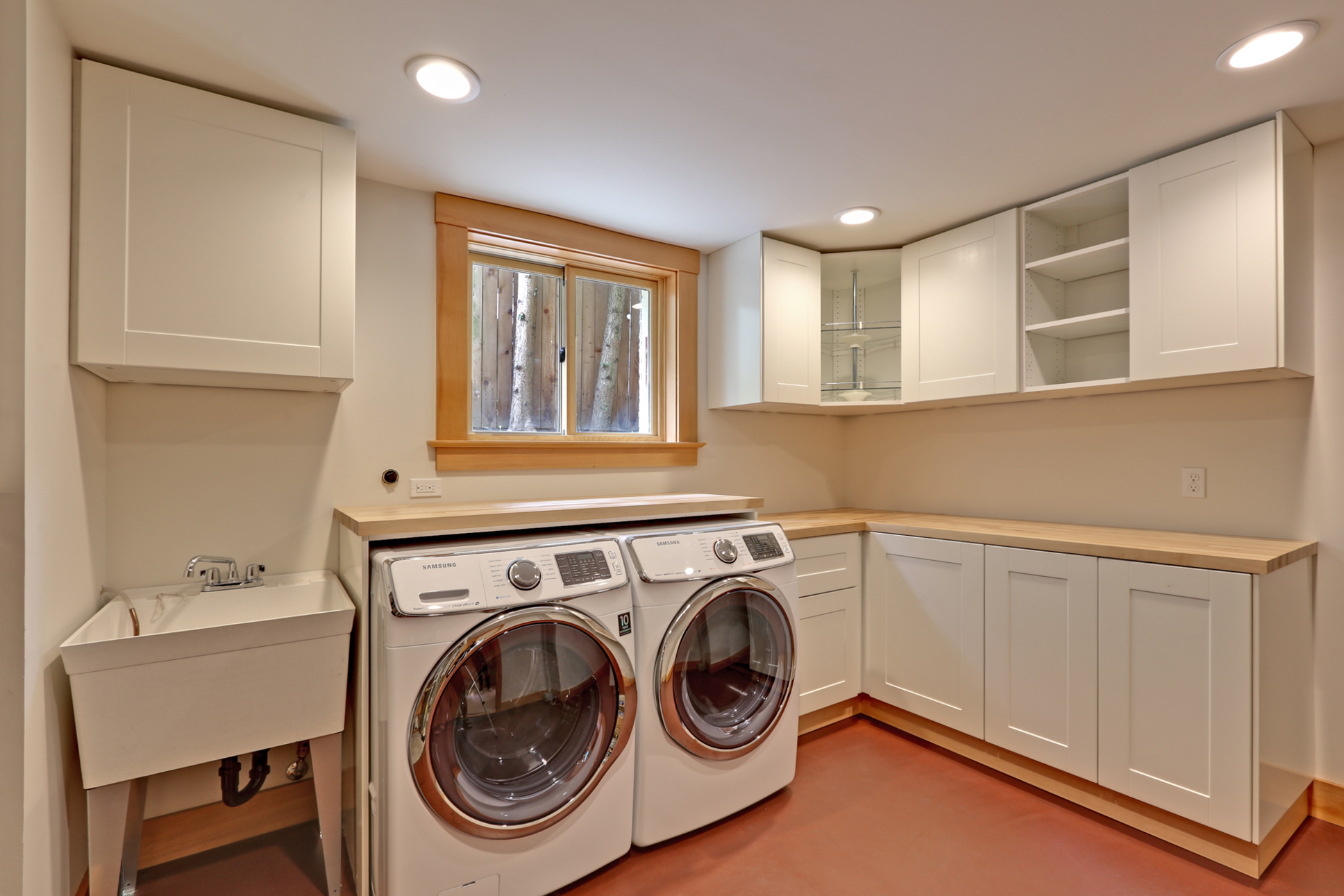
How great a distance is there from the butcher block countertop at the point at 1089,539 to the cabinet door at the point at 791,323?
2.04ft

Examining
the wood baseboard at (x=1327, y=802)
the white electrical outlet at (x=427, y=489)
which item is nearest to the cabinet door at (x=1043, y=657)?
the wood baseboard at (x=1327, y=802)

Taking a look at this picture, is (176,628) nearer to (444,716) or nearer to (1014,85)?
(444,716)

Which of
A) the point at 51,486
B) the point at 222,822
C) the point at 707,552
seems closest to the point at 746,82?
the point at 707,552

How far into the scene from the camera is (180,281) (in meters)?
1.57

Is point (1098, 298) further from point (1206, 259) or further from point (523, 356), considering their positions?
point (523, 356)

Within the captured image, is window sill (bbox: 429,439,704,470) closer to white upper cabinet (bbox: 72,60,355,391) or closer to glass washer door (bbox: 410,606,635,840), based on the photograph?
white upper cabinet (bbox: 72,60,355,391)

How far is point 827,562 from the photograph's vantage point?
8.30ft

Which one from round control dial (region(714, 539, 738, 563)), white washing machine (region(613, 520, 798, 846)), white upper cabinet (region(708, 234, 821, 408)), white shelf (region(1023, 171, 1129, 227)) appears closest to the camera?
white washing machine (region(613, 520, 798, 846))

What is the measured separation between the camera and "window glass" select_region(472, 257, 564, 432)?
8.29ft

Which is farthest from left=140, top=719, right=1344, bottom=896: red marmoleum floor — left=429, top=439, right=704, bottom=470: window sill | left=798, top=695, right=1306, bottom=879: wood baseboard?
left=429, top=439, right=704, bottom=470: window sill

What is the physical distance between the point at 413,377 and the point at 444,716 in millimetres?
1286

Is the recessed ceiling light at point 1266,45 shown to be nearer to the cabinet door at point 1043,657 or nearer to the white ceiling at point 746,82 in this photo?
the white ceiling at point 746,82

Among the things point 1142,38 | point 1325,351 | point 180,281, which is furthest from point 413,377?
point 1325,351

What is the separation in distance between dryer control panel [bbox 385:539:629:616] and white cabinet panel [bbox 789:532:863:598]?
957 mm
